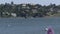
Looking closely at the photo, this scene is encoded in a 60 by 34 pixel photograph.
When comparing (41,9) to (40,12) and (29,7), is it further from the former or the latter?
(29,7)

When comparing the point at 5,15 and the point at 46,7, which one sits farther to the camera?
the point at 46,7

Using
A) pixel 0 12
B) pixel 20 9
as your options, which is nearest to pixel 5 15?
pixel 0 12

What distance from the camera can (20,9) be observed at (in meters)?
65.2

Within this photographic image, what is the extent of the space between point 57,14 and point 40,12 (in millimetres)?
4373

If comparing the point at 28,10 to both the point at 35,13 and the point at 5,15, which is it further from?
the point at 5,15

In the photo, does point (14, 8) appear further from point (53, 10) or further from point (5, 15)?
point (53, 10)

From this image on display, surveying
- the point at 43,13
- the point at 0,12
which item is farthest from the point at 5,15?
the point at 43,13

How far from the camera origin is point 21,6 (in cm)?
6738

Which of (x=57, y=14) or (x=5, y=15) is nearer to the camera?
(x=5, y=15)

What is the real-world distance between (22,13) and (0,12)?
5.80 m

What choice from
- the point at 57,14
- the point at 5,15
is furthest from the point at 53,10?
the point at 5,15

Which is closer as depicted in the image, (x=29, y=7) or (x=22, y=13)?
(x=22, y=13)

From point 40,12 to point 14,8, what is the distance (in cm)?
608

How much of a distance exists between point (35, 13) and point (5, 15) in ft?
26.6
